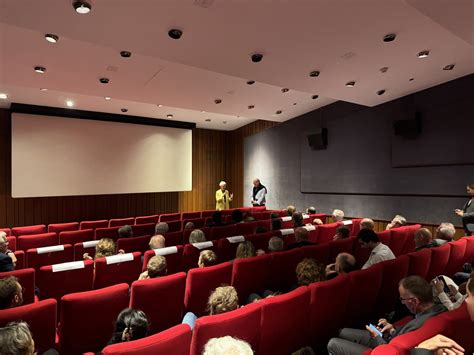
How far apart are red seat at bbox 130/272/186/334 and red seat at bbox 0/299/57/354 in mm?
491

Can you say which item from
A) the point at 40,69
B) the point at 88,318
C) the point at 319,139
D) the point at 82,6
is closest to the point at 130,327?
the point at 88,318

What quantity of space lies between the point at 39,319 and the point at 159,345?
3.14ft

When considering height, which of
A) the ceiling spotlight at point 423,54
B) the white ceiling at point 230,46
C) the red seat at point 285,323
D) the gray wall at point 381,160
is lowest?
the red seat at point 285,323

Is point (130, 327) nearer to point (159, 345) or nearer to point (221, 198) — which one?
point (159, 345)

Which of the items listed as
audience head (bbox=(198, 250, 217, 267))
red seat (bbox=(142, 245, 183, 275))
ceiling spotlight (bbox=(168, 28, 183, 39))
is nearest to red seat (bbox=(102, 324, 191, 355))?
audience head (bbox=(198, 250, 217, 267))

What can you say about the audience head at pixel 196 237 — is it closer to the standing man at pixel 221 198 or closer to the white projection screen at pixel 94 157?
the white projection screen at pixel 94 157

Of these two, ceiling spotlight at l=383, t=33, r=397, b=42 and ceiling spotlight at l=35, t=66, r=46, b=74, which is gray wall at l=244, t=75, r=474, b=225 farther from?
ceiling spotlight at l=35, t=66, r=46, b=74

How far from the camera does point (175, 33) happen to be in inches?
130

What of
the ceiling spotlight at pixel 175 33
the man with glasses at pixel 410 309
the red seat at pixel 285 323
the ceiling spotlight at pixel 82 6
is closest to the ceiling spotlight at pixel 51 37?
the ceiling spotlight at pixel 82 6

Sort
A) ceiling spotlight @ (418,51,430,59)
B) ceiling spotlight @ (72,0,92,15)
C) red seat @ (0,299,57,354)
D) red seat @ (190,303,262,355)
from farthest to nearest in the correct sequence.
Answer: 1. ceiling spotlight @ (418,51,430,59)
2. ceiling spotlight @ (72,0,92,15)
3. red seat @ (0,299,57,354)
4. red seat @ (190,303,262,355)

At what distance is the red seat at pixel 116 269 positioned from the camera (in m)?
2.92

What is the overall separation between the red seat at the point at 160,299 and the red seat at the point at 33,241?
286cm

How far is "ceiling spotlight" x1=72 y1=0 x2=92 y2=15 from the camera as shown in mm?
2672

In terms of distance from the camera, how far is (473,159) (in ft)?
17.9
